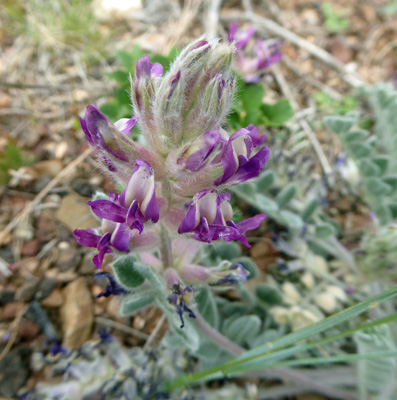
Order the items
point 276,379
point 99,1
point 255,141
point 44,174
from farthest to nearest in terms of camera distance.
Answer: point 99,1, point 44,174, point 276,379, point 255,141

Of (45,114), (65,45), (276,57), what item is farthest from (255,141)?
(65,45)

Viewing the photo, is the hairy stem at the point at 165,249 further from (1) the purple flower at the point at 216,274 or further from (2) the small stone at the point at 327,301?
(2) the small stone at the point at 327,301

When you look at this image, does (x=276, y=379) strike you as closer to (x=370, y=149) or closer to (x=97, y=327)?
(x=97, y=327)

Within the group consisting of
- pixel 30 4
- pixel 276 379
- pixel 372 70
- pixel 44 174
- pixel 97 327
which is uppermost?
pixel 372 70

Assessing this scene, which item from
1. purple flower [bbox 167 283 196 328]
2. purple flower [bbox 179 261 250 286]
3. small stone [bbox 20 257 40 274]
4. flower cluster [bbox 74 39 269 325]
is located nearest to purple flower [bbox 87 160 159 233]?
flower cluster [bbox 74 39 269 325]

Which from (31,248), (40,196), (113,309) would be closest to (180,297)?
(113,309)

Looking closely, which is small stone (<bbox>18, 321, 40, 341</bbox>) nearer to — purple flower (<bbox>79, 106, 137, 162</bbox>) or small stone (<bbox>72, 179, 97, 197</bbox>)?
small stone (<bbox>72, 179, 97, 197</bbox>)

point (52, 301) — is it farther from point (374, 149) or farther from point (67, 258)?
point (374, 149)
